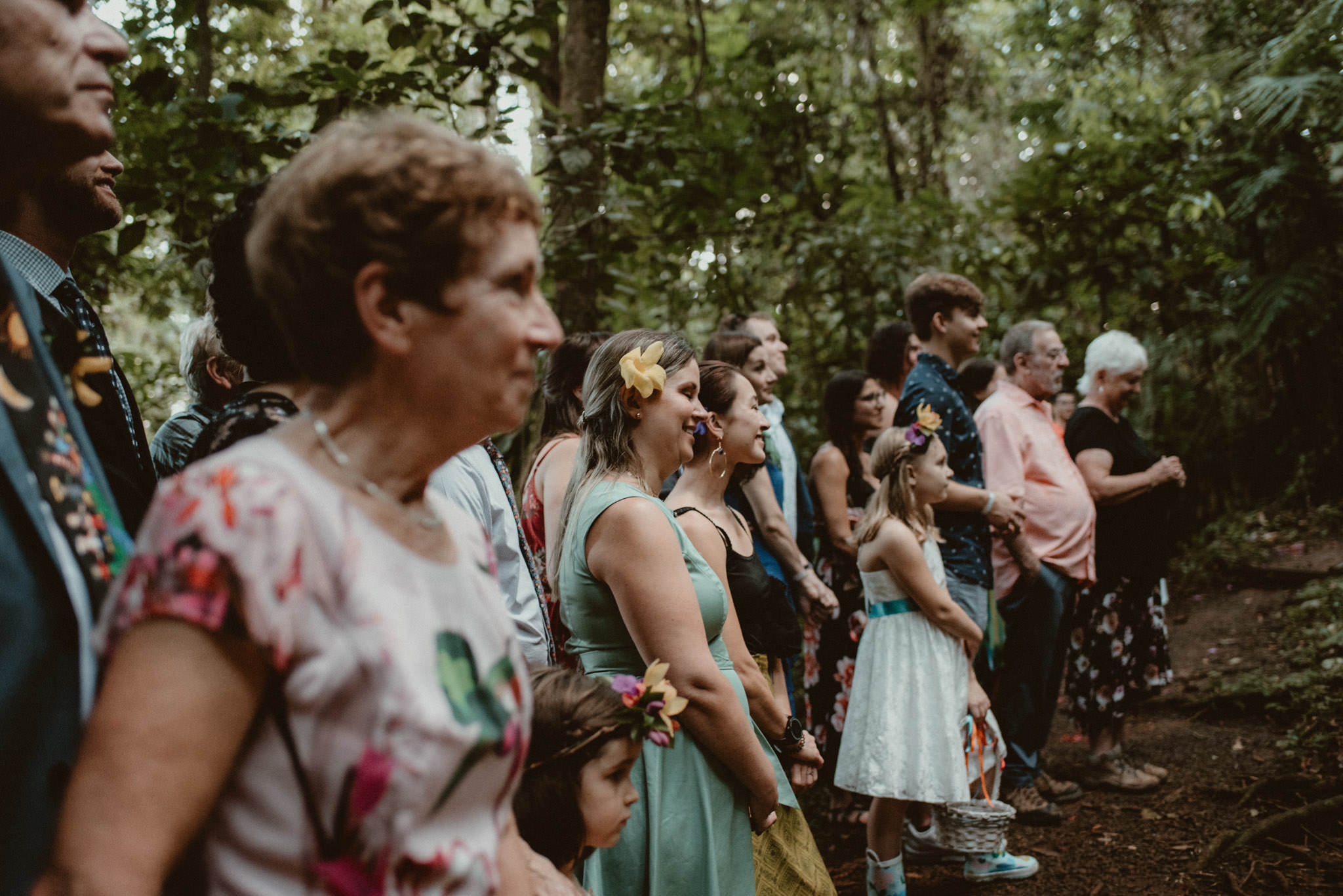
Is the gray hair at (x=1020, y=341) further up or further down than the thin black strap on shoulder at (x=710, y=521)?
further up

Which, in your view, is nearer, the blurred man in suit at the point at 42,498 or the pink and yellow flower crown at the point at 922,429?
the blurred man in suit at the point at 42,498

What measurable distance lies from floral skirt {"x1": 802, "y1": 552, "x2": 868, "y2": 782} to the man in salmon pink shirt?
2.65 feet

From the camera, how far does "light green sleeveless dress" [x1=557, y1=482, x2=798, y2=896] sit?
2.18m

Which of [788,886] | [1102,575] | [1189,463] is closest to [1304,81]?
[1189,463]

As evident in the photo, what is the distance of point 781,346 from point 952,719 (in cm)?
205

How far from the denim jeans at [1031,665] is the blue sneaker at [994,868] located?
81 centimetres

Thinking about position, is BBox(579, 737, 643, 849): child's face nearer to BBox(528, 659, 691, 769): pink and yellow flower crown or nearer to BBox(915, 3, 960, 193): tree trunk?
BBox(528, 659, 691, 769): pink and yellow flower crown

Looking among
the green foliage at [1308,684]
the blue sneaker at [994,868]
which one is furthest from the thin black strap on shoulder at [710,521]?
the green foliage at [1308,684]

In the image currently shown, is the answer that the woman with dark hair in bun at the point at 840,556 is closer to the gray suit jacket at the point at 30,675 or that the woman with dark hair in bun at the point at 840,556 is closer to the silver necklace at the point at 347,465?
the silver necklace at the point at 347,465

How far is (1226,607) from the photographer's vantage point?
8.21 m

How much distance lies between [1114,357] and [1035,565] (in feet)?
4.35

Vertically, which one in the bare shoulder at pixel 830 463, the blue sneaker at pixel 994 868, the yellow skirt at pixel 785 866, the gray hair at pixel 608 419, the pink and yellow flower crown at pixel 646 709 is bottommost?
the blue sneaker at pixel 994 868

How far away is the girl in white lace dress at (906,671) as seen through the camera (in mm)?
3639

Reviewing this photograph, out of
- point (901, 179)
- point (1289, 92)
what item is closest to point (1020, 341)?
point (1289, 92)
